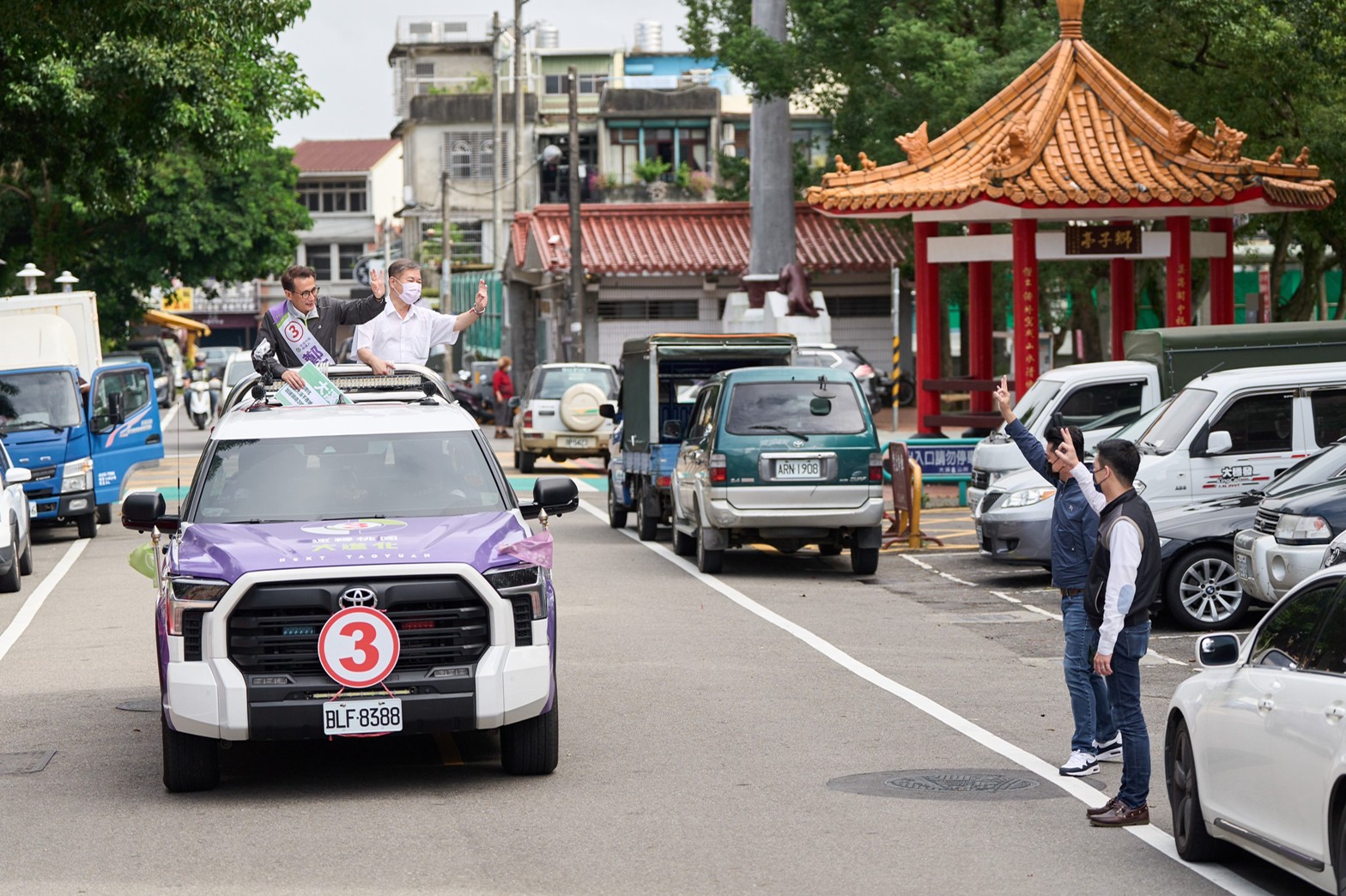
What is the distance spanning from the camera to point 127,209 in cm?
2786

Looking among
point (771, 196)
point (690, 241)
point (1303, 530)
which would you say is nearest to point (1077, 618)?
point (1303, 530)

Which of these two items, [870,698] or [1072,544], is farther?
[870,698]

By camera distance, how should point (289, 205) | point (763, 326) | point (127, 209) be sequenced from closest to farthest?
1. point (127, 209)
2. point (763, 326)
3. point (289, 205)

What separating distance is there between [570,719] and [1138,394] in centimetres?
1112

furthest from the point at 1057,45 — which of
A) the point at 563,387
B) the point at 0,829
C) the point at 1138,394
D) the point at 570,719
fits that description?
the point at 0,829

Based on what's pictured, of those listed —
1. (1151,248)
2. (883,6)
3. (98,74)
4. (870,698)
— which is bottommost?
(870,698)

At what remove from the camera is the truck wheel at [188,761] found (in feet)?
30.6

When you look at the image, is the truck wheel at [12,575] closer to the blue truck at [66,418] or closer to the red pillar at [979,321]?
the blue truck at [66,418]

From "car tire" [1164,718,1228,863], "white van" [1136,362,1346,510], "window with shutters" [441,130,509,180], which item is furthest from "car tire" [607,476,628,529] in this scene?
"window with shutters" [441,130,509,180]

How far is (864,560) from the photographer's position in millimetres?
19281

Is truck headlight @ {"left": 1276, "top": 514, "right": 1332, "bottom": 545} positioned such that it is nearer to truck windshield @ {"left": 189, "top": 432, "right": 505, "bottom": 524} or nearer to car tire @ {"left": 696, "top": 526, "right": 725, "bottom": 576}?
truck windshield @ {"left": 189, "top": 432, "right": 505, "bottom": 524}

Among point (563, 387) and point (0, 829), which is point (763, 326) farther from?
point (0, 829)

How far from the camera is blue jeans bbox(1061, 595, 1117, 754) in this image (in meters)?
9.53

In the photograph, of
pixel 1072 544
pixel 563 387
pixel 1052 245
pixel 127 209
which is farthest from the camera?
pixel 563 387
